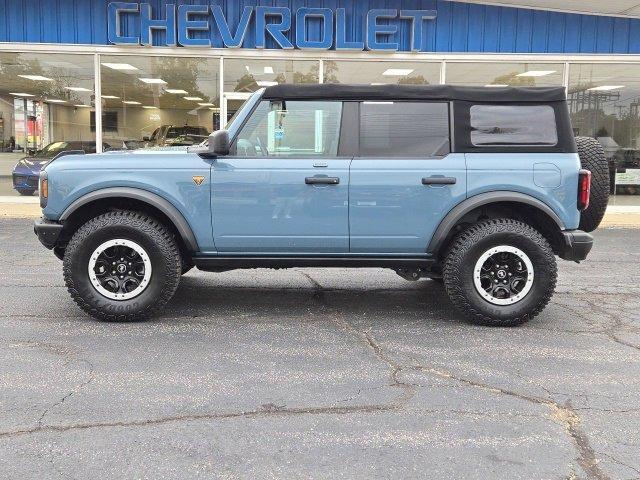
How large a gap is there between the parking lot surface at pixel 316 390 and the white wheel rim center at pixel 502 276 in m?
0.26

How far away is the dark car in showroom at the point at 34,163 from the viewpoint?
1304 centimetres

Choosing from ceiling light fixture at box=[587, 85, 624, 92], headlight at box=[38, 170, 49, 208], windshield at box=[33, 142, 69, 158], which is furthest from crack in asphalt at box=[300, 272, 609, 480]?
ceiling light fixture at box=[587, 85, 624, 92]

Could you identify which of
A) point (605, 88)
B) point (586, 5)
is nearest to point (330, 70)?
point (586, 5)

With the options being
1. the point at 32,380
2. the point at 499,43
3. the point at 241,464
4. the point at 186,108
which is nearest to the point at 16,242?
the point at 186,108

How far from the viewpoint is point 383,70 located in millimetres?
12734

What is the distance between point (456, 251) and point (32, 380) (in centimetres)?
322

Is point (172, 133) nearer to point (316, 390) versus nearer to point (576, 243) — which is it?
point (576, 243)

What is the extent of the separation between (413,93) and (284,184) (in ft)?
4.35

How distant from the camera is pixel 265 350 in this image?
4430 mm

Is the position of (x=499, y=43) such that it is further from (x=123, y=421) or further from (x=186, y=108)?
(x=123, y=421)

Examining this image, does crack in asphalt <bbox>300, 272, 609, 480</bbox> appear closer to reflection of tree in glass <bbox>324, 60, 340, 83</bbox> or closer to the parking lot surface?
the parking lot surface

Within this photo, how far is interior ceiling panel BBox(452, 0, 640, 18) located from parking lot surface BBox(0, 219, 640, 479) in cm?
784

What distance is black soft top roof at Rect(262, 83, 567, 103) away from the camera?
505cm

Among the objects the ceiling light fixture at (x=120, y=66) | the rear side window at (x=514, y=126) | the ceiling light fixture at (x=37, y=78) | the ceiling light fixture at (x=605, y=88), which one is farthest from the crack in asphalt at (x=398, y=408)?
the ceiling light fixture at (x=605, y=88)
